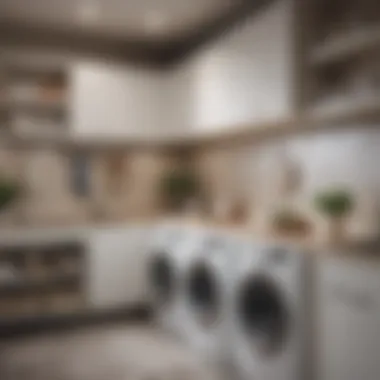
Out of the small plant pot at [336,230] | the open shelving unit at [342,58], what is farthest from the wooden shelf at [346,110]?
the small plant pot at [336,230]

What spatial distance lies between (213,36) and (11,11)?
1.40 m

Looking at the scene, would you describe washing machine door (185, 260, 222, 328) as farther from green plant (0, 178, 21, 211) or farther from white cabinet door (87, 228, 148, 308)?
green plant (0, 178, 21, 211)

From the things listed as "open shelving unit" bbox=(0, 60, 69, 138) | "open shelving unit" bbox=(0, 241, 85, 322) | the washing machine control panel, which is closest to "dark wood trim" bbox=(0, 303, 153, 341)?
"open shelving unit" bbox=(0, 241, 85, 322)

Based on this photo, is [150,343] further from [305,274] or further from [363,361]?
[363,361]

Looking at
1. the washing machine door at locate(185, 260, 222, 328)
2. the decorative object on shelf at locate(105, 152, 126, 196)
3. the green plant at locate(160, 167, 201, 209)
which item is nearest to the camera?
the washing machine door at locate(185, 260, 222, 328)

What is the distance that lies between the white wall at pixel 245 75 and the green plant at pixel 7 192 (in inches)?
55.8

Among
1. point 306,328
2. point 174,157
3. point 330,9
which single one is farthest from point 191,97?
point 306,328

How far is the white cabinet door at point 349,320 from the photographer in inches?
77.8

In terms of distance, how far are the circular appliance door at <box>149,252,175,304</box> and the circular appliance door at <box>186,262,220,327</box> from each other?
0.31 m

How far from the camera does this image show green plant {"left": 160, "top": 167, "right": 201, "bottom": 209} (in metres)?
4.32

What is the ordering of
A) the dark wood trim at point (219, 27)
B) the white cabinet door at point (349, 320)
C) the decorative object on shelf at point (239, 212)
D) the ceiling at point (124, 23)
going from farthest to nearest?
the decorative object on shelf at point (239, 212)
the ceiling at point (124, 23)
the dark wood trim at point (219, 27)
the white cabinet door at point (349, 320)

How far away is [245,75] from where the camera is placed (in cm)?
319

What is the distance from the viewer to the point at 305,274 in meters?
2.31

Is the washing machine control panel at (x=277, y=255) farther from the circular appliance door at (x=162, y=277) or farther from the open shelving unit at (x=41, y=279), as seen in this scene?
the open shelving unit at (x=41, y=279)
